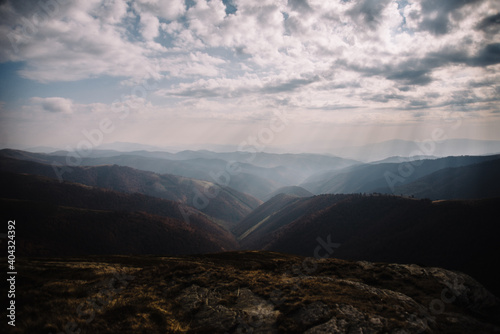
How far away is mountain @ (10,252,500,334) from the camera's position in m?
15.8

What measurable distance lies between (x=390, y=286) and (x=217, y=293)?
20589 mm

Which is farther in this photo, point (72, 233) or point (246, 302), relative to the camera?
point (72, 233)

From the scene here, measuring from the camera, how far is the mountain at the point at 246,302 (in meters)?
15.8

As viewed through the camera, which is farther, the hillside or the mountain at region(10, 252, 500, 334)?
the hillside

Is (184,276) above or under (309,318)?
under

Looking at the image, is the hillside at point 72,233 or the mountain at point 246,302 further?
the hillside at point 72,233

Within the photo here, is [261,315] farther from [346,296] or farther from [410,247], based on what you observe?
[410,247]

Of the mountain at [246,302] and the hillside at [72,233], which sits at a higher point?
the mountain at [246,302]

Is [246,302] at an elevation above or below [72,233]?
above

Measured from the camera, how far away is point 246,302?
20.6 meters

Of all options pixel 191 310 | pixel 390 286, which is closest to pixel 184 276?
pixel 191 310

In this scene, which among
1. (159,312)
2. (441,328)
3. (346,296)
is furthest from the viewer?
(346,296)

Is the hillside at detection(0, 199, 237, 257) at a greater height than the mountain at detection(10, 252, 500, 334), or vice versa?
the mountain at detection(10, 252, 500, 334)

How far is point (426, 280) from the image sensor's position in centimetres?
2647
